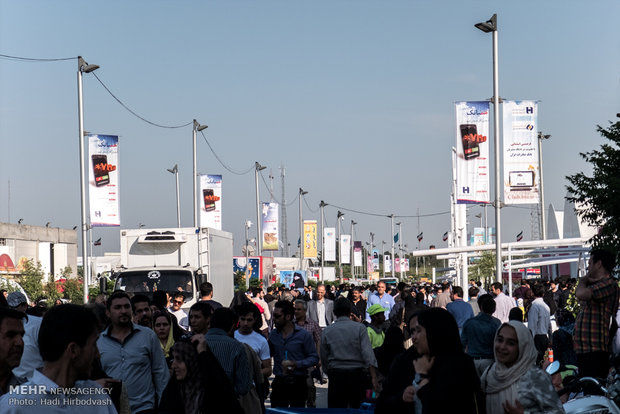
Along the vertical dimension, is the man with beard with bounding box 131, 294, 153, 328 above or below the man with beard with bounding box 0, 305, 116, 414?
below

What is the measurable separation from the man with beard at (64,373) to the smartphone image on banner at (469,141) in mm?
23093

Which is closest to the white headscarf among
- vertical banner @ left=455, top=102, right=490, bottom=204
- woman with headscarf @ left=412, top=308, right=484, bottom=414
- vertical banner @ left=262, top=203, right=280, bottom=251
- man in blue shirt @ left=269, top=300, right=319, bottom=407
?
woman with headscarf @ left=412, top=308, right=484, bottom=414

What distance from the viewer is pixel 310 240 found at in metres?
68.1

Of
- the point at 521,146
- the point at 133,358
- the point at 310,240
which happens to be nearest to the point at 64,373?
the point at 133,358

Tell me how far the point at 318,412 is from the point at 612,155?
929 inches

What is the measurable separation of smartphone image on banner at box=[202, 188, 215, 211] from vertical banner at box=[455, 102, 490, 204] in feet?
64.1

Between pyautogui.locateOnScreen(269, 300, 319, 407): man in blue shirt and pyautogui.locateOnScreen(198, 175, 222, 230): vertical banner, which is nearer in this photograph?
pyautogui.locateOnScreen(269, 300, 319, 407): man in blue shirt

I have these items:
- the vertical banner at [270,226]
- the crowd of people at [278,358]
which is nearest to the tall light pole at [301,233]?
the vertical banner at [270,226]

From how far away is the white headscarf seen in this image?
5836 mm

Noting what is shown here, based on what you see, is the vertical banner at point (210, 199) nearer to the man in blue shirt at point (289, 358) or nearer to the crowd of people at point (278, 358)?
the crowd of people at point (278, 358)

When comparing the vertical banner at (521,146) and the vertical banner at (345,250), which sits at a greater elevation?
the vertical banner at (521,146)

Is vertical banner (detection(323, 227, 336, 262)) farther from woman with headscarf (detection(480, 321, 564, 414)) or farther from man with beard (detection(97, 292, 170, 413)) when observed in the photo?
woman with headscarf (detection(480, 321, 564, 414))

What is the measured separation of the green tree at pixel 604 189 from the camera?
27.3 m

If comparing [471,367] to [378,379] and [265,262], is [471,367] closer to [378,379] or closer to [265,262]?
[378,379]
